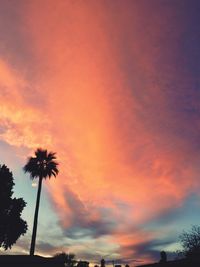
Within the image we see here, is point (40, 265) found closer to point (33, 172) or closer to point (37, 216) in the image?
point (37, 216)

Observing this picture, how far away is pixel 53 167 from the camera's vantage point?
42.2 m

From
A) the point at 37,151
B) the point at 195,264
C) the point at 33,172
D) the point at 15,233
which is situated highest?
the point at 37,151

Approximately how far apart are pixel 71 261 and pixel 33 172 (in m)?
61.9

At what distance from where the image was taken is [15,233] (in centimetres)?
4200

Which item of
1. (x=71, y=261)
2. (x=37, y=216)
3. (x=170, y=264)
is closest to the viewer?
(x=170, y=264)

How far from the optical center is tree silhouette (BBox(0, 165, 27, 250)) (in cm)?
4134

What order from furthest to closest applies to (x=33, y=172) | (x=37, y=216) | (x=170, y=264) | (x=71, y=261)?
(x=71, y=261) → (x=33, y=172) → (x=37, y=216) → (x=170, y=264)

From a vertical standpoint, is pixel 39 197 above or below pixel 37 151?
below

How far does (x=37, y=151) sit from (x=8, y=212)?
1047 cm

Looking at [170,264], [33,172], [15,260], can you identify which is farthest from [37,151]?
[170,264]

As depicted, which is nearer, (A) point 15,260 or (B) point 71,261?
(A) point 15,260

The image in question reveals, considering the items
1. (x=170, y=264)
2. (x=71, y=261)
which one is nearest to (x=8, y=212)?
(x=170, y=264)

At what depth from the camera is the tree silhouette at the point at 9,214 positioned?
41.3 metres

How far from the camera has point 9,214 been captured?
42.1 metres
